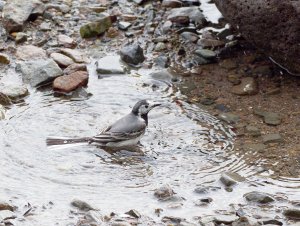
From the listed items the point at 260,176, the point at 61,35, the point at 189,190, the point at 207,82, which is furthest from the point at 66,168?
the point at 61,35

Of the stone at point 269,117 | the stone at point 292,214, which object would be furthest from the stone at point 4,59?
the stone at point 292,214

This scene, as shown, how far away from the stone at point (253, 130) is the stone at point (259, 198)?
1.52 metres

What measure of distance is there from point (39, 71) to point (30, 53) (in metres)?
0.83

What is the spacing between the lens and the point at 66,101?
10.0 m

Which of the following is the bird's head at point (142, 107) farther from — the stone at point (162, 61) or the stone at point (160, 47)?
the stone at point (160, 47)

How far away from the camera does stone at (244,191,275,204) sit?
303 inches

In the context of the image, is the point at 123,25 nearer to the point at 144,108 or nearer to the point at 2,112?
the point at 144,108

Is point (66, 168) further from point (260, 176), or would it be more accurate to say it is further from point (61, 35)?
point (61, 35)

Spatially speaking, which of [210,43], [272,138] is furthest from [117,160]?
[210,43]

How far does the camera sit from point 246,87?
10.3 metres

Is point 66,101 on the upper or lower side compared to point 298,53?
lower

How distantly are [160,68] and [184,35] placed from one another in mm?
807

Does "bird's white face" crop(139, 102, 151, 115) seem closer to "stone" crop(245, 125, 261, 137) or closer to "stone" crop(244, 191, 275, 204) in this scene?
"stone" crop(245, 125, 261, 137)

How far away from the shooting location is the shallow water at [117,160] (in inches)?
303
